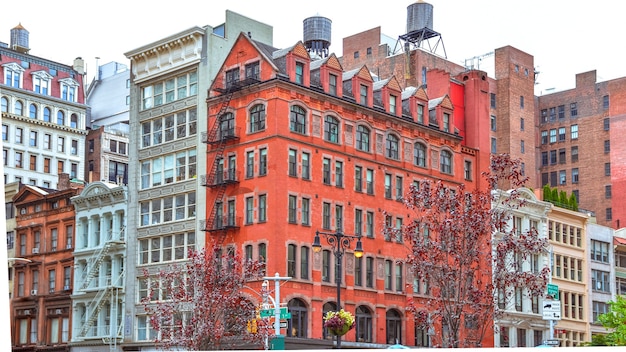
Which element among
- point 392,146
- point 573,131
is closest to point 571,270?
point 392,146

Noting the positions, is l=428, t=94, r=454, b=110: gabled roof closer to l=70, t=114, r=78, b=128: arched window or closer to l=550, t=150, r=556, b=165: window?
l=70, t=114, r=78, b=128: arched window

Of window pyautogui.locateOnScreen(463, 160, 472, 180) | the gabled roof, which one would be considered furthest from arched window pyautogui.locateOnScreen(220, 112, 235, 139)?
window pyautogui.locateOnScreen(463, 160, 472, 180)

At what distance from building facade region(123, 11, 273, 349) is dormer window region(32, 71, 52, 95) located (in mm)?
8309

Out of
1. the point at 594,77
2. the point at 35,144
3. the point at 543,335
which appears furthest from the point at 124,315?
the point at 594,77

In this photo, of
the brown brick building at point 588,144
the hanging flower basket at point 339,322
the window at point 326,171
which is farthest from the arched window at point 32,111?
the brown brick building at point 588,144

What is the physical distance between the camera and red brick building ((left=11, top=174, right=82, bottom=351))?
65.6 m

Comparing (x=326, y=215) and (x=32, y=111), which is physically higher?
(x=32, y=111)

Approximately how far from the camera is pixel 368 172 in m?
61.0

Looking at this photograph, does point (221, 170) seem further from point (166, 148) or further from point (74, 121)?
point (74, 121)

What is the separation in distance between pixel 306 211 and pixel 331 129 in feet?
18.0

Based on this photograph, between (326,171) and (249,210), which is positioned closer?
(249,210)

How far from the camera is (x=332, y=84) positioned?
194 feet

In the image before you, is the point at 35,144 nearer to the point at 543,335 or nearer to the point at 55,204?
the point at 55,204

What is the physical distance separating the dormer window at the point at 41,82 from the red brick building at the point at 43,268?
33.7 ft
